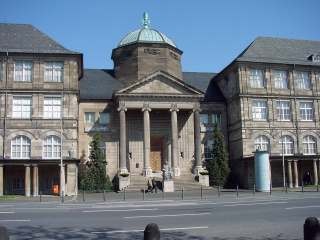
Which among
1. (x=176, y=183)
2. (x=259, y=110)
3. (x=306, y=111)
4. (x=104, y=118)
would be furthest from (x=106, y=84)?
(x=306, y=111)

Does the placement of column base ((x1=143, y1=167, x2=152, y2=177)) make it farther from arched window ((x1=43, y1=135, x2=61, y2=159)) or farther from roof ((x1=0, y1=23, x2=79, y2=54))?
roof ((x1=0, y1=23, x2=79, y2=54))

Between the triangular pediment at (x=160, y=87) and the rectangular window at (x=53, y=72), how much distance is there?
6777 mm

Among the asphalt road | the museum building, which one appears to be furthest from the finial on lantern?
the asphalt road

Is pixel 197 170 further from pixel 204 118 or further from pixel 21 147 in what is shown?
pixel 21 147

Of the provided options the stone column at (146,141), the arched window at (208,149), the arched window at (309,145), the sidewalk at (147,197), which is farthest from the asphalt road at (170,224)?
the arched window at (309,145)

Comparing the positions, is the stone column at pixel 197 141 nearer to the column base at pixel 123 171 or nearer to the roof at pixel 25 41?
the column base at pixel 123 171

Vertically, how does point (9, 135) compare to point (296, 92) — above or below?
below

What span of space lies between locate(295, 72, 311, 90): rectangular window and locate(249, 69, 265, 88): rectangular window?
4439 millimetres

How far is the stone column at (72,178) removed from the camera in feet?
132

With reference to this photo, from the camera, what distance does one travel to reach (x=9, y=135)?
41062 mm

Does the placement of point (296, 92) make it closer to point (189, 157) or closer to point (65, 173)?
point (189, 157)

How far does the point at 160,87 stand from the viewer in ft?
148

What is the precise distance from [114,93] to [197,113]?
28.9 feet

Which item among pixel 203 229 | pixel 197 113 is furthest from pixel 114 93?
pixel 203 229
